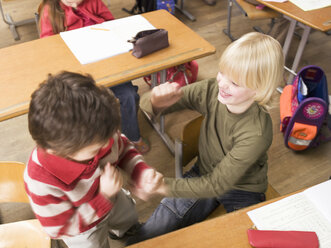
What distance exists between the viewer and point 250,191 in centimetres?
133

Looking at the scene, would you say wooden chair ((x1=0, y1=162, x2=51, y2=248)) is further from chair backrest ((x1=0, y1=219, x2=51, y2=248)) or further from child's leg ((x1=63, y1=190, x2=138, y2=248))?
child's leg ((x1=63, y1=190, x2=138, y2=248))

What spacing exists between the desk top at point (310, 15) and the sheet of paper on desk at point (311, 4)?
1.5 inches

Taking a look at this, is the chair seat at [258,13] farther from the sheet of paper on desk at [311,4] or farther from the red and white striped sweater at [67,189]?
the red and white striped sweater at [67,189]

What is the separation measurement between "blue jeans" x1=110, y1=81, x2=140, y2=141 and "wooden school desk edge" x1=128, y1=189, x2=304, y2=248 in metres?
1.23

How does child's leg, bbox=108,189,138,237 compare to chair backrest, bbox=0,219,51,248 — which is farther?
child's leg, bbox=108,189,138,237

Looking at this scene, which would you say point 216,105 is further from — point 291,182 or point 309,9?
point 309,9

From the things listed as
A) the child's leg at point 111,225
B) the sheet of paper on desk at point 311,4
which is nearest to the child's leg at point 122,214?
the child's leg at point 111,225

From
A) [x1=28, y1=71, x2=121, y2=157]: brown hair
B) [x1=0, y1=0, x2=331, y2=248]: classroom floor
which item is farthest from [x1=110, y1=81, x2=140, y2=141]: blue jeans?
[x1=28, y1=71, x2=121, y2=157]: brown hair

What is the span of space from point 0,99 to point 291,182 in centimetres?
188

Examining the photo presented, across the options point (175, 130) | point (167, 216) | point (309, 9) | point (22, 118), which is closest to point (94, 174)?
point (167, 216)

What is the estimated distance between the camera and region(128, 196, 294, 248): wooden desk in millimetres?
920

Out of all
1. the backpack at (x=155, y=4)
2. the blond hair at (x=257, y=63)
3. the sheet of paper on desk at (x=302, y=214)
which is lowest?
the backpack at (x=155, y=4)

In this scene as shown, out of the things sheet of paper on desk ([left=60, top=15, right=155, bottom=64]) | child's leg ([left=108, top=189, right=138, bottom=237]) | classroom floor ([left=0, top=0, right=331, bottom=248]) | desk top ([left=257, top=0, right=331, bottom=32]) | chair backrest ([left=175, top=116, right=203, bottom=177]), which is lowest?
classroom floor ([left=0, top=0, right=331, bottom=248])

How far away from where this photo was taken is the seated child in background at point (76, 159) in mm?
736
